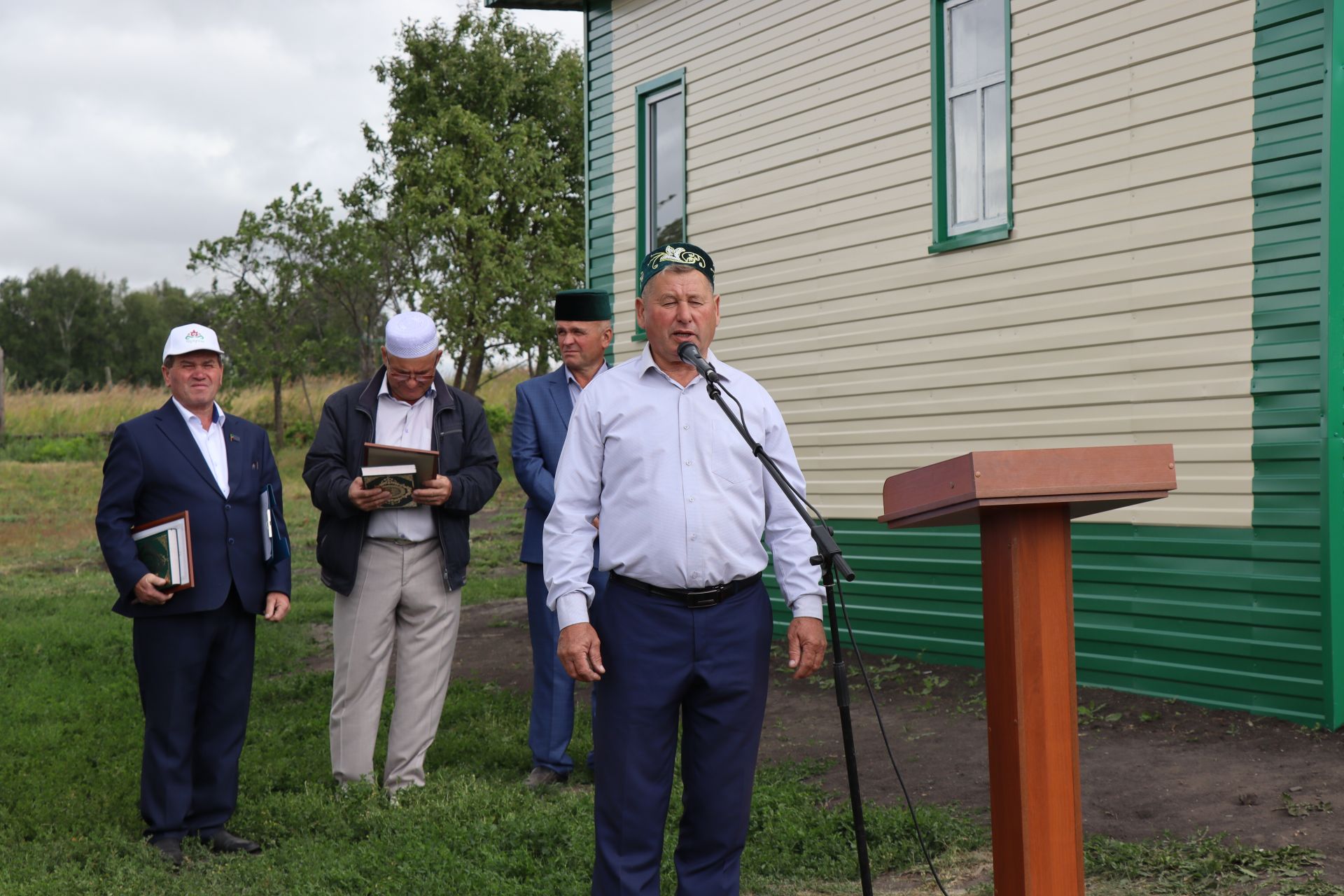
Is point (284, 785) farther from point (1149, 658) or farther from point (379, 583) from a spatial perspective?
point (1149, 658)

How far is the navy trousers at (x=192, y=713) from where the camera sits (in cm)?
520

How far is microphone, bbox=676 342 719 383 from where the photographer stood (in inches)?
134

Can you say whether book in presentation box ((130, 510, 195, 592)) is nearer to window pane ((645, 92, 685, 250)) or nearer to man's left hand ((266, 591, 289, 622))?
man's left hand ((266, 591, 289, 622))

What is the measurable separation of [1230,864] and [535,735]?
10.6ft

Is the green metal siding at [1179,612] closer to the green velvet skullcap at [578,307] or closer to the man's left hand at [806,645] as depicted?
the green velvet skullcap at [578,307]

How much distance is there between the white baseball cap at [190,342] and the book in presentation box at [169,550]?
69 cm

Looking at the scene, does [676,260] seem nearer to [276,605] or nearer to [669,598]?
[669,598]

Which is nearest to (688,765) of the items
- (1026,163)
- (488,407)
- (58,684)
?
(1026,163)

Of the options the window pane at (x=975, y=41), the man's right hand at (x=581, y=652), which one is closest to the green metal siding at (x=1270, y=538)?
the window pane at (x=975, y=41)

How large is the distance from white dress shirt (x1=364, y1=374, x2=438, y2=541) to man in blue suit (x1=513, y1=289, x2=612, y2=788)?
0.51 metres

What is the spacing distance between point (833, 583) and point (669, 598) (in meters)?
0.46

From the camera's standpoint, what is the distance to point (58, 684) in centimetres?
884

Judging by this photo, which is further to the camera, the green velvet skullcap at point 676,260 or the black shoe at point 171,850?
the black shoe at point 171,850

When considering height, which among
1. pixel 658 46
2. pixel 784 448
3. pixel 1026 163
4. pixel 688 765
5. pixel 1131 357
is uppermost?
pixel 658 46
